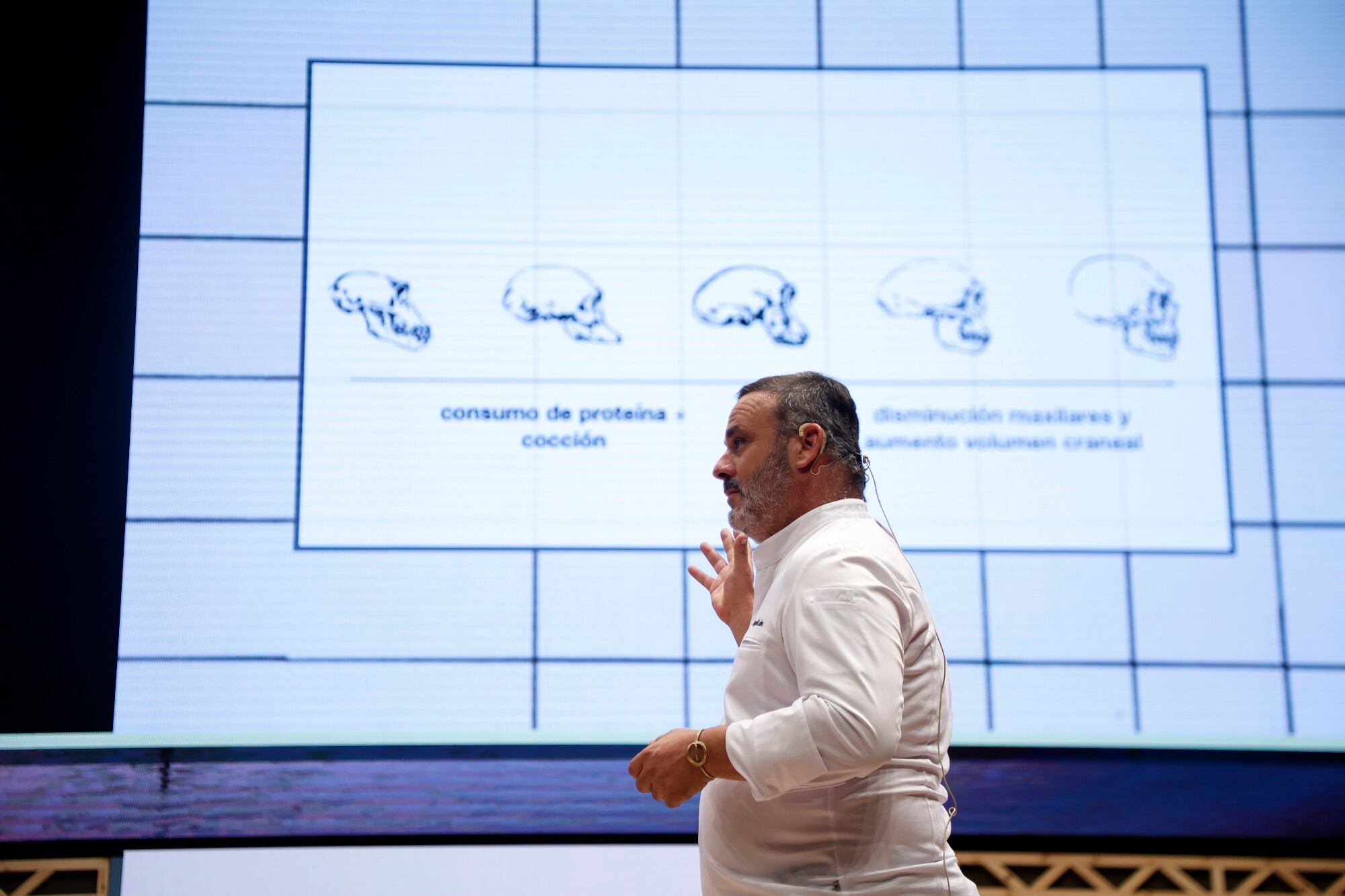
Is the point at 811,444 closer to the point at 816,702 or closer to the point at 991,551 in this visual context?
the point at 816,702

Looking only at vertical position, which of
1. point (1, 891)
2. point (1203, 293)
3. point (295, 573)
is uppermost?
point (1203, 293)

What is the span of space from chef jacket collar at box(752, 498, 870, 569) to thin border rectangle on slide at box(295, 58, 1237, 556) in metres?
1.50

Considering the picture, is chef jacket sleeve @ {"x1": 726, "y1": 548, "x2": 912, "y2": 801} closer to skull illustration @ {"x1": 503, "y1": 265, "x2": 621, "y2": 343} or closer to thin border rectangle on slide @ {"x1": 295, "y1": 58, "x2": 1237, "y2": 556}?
thin border rectangle on slide @ {"x1": 295, "y1": 58, "x2": 1237, "y2": 556}

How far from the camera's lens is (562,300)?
3.13m

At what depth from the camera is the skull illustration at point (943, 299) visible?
314 centimetres

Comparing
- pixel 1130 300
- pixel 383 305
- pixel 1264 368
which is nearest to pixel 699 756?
pixel 383 305

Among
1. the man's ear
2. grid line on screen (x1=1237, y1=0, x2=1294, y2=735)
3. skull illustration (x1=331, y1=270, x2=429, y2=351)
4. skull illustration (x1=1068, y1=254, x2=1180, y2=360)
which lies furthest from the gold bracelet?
grid line on screen (x1=1237, y1=0, x2=1294, y2=735)

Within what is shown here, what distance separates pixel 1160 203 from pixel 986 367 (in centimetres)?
82

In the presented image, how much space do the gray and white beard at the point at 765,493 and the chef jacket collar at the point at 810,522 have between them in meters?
0.03

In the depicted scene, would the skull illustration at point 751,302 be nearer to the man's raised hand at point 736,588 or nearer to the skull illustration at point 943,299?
the skull illustration at point 943,299

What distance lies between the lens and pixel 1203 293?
321 centimetres

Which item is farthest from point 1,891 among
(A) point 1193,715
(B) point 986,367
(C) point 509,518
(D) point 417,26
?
(A) point 1193,715

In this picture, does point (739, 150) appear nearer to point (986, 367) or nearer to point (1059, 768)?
point (986, 367)

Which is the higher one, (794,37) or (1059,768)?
(794,37)
